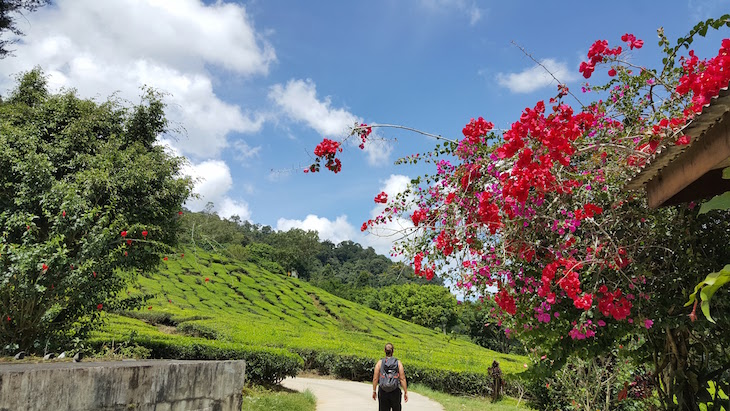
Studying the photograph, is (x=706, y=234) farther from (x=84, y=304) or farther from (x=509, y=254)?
(x=84, y=304)

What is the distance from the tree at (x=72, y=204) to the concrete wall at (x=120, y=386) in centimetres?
295

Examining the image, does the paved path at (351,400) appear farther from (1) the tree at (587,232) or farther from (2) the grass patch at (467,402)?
(1) the tree at (587,232)

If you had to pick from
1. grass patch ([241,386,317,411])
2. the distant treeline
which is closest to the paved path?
grass patch ([241,386,317,411])

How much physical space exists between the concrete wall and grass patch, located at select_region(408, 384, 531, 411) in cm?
662

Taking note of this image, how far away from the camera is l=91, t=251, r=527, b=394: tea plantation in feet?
37.4

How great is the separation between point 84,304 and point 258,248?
47336 millimetres

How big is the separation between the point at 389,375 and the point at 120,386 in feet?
10.8

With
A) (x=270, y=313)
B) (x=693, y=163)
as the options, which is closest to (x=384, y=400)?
(x=693, y=163)

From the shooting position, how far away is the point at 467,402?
12516mm

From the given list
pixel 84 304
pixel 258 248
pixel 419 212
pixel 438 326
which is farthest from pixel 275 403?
pixel 258 248

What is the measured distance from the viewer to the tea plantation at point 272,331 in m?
11.4

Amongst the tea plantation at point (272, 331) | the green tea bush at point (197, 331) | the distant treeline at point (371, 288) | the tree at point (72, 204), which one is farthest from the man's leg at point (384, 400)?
the distant treeline at point (371, 288)

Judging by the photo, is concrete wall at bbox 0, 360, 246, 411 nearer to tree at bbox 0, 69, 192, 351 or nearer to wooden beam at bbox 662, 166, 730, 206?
tree at bbox 0, 69, 192, 351

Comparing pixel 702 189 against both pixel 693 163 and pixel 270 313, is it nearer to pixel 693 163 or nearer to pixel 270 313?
pixel 693 163
